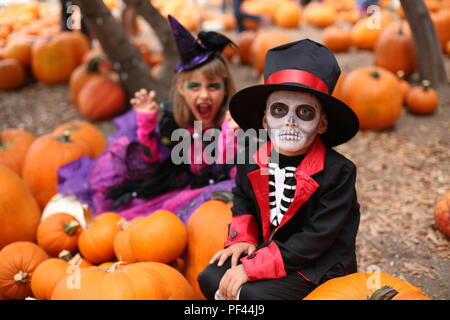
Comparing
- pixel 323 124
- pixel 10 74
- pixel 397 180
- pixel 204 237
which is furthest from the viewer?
pixel 10 74

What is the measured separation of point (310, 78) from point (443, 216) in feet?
4.93

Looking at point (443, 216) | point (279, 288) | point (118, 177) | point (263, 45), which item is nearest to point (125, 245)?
point (118, 177)

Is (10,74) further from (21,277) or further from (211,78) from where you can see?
(21,277)

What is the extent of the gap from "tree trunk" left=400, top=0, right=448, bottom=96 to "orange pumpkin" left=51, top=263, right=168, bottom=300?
364 centimetres

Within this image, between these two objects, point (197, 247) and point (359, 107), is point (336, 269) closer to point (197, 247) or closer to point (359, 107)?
point (197, 247)

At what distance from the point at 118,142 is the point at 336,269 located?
1.91 metres

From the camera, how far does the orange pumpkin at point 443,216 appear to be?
2752 millimetres

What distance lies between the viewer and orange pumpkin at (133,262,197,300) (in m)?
2.11

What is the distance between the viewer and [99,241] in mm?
2570

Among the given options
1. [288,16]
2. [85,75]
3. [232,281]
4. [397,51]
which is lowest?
[232,281]

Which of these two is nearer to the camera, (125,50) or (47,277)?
(47,277)

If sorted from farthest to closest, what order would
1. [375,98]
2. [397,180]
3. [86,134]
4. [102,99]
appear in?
[102,99] < [375,98] < [86,134] < [397,180]
